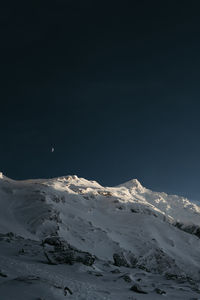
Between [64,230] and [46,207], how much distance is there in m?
10.7

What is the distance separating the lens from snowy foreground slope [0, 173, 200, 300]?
11070 millimetres

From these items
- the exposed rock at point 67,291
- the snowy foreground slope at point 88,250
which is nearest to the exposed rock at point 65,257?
the snowy foreground slope at point 88,250

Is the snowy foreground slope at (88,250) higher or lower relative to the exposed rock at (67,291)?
higher

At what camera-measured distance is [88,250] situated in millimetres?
49000

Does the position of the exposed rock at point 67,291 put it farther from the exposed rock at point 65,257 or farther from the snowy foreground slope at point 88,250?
the exposed rock at point 65,257

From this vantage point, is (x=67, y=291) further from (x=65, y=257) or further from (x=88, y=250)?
(x=88, y=250)

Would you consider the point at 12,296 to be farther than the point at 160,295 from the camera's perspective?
No

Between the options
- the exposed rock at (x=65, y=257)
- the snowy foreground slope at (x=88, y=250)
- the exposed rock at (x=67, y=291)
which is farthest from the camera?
the exposed rock at (x=65, y=257)

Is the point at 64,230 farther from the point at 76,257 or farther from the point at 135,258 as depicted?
the point at 76,257

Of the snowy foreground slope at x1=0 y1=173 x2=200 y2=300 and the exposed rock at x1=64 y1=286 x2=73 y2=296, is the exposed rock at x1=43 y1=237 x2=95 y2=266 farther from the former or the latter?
the exposed rock at x1=64 y1=286 x2=73 y2=296

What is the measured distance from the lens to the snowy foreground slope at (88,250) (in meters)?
11.1

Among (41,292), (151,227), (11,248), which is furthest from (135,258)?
(41,292)

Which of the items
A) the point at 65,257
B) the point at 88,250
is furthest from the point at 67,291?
the point at 88,250

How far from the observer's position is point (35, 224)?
5716 cm
